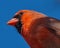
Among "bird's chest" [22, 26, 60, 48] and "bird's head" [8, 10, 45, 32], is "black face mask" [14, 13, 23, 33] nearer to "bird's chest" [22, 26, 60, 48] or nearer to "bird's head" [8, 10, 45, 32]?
"bird's head" [8, 10, 45, 32]

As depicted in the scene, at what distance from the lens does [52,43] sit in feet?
5.63

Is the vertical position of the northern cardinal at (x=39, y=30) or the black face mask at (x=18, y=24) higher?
the black face mask at (x=18, y=24)

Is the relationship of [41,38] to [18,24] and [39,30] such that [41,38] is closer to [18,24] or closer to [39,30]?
[39,30]

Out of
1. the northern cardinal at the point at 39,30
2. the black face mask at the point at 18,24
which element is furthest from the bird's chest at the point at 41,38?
the black face mask at the point at 18,24

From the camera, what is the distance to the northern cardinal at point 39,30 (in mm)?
1730

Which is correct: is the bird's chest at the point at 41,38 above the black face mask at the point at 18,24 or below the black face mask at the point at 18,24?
below

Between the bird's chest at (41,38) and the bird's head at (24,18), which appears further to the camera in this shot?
the bird's head at (24,18)

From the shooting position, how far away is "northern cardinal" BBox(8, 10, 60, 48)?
1730 millimetres

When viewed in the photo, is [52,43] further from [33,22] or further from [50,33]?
[33,22]

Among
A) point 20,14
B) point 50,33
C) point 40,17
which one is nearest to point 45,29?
point 50,33

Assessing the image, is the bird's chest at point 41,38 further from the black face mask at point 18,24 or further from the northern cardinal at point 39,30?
the black face mask at point 18,24

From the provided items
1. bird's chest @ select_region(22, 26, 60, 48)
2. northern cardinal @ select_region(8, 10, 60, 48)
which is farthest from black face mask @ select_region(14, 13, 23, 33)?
bird's chest @ select_region(22, 26, 60, 48)

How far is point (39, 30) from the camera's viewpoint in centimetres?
178

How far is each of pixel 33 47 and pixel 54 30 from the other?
6.3 inches
